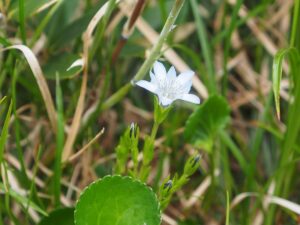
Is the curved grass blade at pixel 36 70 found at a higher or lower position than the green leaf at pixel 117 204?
higher

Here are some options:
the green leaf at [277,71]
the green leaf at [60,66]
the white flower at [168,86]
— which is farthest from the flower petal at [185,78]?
the green leaf at [60,66]

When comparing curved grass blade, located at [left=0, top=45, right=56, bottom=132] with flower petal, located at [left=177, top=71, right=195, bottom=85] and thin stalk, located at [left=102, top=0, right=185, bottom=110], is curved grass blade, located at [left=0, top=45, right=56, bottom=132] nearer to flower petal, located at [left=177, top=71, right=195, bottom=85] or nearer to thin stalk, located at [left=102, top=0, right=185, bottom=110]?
thin stalk, located at [left=102, top=0, right=185, bottom=110]

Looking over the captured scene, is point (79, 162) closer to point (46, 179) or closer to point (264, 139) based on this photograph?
point (46, 179)

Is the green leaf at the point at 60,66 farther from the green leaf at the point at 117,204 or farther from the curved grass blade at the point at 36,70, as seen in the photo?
the green leaf at the point at 117,204

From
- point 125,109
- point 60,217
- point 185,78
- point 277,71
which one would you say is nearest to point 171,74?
point 185,78

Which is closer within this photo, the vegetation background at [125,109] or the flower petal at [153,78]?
the flower petal at [153,78]

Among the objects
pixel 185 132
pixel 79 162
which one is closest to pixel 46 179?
pixel 79 162
